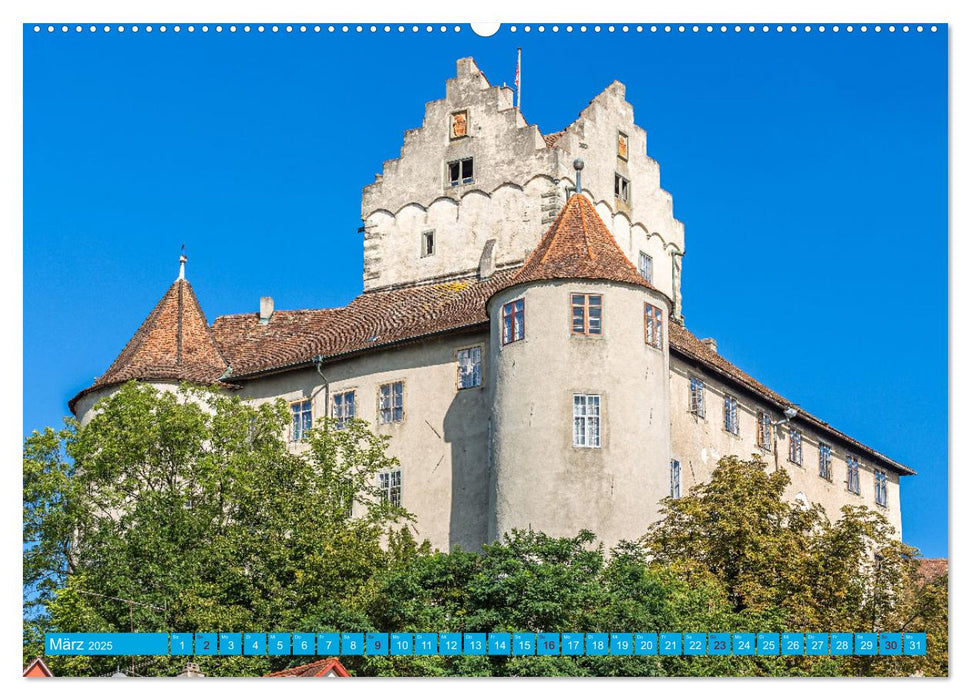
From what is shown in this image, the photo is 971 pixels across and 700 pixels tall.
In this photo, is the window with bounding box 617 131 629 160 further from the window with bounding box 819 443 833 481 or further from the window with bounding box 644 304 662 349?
the window with bounding box 644 304 662 349

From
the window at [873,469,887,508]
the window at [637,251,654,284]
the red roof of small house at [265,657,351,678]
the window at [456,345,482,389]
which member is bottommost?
the red roof of small house at [265,657,351,678]

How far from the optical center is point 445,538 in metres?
48.2

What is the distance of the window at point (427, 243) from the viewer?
5897cm

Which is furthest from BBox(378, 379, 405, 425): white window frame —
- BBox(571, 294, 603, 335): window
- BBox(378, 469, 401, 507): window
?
BBox(571, 294, 603, 335): window

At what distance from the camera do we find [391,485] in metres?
50.0

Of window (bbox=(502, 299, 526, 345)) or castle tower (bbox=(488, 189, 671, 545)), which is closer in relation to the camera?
castle tower (bbox=(488, 189, 671, 545))

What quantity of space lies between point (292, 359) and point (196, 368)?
2.97 m

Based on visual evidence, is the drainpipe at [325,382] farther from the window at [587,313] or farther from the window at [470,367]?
the window at [587,313]

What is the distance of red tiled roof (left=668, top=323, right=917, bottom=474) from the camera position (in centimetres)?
5162

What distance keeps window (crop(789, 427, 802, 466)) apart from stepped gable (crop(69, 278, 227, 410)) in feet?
61.4

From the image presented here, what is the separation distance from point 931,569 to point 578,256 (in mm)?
13290

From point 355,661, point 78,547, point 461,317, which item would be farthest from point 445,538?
point 355,661

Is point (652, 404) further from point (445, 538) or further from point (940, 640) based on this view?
point (940, 640)

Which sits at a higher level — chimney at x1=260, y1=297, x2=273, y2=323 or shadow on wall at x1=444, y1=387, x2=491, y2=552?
chimney at x1=260, y1=297, x2=273, y2=323
